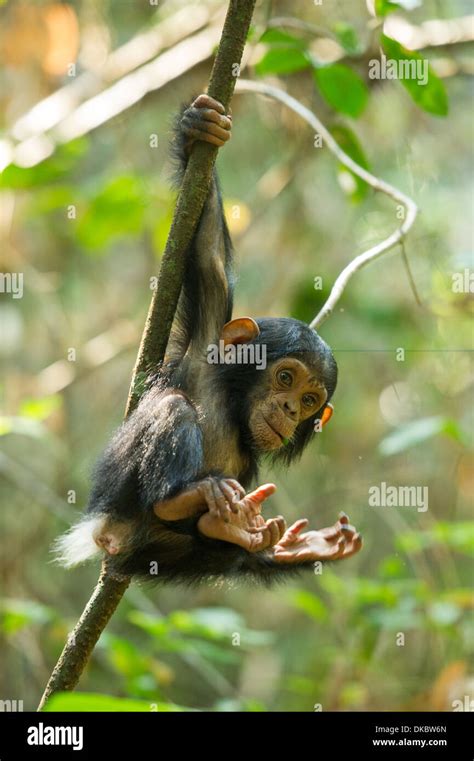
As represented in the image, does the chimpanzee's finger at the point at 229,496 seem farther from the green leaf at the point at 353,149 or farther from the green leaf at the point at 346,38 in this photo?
the green leaf at the point at 346,38

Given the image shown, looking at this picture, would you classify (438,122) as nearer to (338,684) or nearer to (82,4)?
(82,4)

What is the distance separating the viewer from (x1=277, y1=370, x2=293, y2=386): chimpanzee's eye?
4.08 metres

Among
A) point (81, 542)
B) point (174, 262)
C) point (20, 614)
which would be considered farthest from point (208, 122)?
point (20, 614)

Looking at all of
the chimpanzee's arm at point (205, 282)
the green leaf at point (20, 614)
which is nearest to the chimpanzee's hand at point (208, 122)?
the chimpanzee's arm at point (205, 282)

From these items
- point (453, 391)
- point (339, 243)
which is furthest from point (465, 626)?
point (339, 243)

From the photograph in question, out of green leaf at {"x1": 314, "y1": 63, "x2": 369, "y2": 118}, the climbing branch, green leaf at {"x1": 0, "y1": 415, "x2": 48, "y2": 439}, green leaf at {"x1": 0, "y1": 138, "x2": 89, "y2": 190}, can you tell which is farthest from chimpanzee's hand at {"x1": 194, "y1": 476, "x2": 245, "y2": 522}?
green leaf at {"x1": 0, "y1": 138, "x2": 89, "y2": 190}

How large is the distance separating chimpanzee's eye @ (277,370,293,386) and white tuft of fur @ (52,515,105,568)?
40.7 inches

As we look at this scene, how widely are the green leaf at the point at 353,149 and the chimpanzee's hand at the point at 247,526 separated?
89.8 inches

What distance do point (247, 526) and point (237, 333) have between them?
1035 millimetres

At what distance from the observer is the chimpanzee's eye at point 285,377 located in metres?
4.08

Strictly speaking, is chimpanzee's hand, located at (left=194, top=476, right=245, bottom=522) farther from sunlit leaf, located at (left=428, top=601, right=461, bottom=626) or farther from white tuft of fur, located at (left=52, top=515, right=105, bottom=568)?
sunlit leaf, located at (left=428, top=601, right=461, bottom=626)
